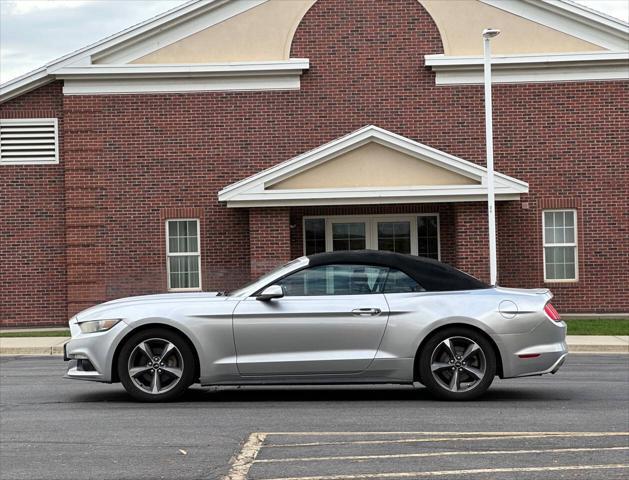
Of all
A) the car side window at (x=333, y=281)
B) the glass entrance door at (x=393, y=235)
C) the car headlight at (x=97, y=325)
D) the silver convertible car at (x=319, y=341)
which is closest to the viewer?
the silver convertible car at (x=319, y=341)

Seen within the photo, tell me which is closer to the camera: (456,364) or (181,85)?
(456,364)

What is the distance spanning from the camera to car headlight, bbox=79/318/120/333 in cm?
1112

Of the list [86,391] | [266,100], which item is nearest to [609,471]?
[86,391]

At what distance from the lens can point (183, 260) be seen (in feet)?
81.1

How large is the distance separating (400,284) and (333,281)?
683 millimetres

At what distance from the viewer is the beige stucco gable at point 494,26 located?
2461 cm

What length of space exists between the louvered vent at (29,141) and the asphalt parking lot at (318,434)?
12494mm

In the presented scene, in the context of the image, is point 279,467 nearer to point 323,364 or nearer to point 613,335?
point 323,364

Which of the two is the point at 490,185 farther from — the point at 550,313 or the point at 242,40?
the point at 550,313

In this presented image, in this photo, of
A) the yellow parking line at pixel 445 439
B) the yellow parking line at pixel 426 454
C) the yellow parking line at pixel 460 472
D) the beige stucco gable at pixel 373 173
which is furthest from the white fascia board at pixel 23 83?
the yellow parking line at pixel 460 472

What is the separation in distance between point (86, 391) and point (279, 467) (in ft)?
17.5

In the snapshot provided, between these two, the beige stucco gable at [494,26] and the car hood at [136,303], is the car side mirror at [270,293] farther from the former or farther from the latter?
the beige stucco gable at [494,26]

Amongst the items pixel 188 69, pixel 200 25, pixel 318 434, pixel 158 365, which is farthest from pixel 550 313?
pixel 200 25

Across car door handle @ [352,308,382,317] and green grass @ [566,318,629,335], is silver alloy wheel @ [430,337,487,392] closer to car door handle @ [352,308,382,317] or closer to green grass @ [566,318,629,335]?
car door handle @ [352,308,382,317]
